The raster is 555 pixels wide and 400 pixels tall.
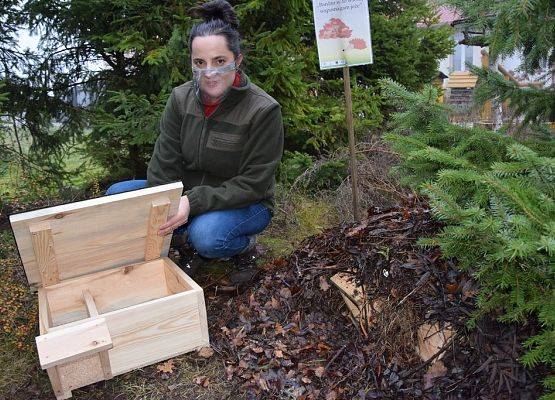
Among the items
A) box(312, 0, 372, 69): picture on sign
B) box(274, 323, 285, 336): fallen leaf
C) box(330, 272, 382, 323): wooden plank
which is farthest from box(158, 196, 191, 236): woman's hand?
box(312, 0, 372, 69): picture on sign

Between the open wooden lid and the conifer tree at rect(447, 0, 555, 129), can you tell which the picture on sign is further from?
the open wooden lid

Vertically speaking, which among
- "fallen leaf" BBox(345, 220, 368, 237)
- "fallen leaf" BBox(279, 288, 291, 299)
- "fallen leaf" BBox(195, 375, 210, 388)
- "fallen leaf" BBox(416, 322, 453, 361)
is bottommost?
"fallen leaf" BBox(195, 375, 210, 388)

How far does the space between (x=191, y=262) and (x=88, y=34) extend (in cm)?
266

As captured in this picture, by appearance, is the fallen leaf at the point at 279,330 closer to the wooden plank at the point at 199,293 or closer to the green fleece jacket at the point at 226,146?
the wooden plank at the point at 199,293

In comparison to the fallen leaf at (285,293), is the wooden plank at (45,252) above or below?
above

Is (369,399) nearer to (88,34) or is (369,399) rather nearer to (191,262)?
(191,262)

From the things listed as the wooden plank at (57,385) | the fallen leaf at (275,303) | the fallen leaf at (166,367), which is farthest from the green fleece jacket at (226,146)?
the wooden plank at (57,385)

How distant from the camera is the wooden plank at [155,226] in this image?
2527 millimetres

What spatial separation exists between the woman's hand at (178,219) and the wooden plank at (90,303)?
493 mm

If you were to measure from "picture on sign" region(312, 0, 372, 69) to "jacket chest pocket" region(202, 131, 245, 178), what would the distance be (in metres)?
1.13

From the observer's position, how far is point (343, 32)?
11.8 feet

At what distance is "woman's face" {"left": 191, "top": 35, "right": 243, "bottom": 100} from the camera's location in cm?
272

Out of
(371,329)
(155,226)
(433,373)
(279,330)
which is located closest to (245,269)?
(279,330)

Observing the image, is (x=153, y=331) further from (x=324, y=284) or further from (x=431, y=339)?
(x=431, y=339)
